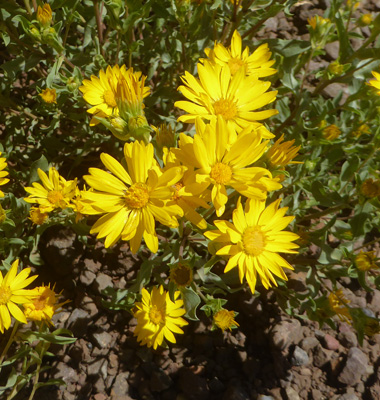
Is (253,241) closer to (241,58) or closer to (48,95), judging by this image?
(241,58)

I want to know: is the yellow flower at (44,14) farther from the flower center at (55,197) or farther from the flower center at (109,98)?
the flower center at (55,197)

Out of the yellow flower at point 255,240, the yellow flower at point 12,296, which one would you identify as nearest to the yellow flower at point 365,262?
the yellow flower at point 255,240

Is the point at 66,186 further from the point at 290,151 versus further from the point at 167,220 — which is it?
the point at 290,151

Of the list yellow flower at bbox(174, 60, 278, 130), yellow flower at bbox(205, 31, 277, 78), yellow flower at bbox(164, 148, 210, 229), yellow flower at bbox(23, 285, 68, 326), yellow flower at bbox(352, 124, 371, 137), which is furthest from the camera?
yellow flower at bbox(352, 124, 371, 137)

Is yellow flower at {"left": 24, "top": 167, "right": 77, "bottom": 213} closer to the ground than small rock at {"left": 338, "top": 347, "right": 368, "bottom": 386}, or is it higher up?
higher up

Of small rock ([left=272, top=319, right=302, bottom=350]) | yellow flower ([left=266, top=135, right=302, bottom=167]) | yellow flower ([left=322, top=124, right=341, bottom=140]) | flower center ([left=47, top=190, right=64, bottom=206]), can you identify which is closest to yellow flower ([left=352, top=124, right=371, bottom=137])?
yellow flower ([left=322, top=124, right=341, bottom=140])

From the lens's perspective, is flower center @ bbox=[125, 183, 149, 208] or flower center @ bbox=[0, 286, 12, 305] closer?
flower center @ bbox=[125, 183, 149, 208]

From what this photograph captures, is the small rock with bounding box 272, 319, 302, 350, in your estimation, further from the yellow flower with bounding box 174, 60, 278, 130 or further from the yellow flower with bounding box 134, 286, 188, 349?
the yellow flower with bounding box 174, 60, 278, 130
